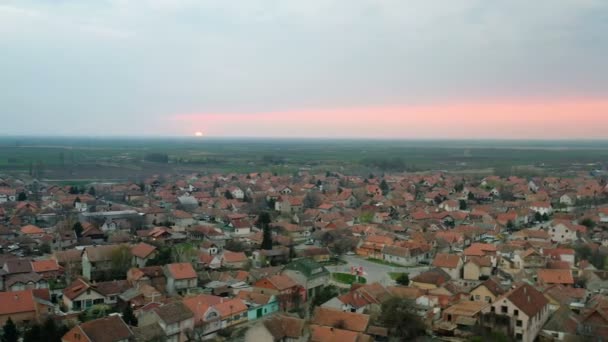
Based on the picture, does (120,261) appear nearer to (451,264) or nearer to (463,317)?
(463,317)

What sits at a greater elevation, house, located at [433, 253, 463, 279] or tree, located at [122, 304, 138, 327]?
tree, located at [122, 304, 138, 327]

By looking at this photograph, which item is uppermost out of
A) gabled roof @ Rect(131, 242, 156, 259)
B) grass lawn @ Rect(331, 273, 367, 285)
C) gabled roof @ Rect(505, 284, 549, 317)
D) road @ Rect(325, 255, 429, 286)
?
gabled roof @ Rect(505, 284, 549, 317)

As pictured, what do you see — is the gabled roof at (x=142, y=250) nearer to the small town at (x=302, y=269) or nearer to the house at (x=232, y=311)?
the small town at (x=302, y=269)

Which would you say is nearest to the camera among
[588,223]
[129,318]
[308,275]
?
[129,318]

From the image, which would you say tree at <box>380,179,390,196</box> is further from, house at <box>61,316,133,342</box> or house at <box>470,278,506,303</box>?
house at <box>61,316,133,342</box>

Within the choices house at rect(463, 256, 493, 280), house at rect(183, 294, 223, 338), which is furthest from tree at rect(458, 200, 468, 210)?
house at rect(183, 294, 223, 338)

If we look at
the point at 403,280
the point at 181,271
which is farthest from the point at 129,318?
the point at 403,280
